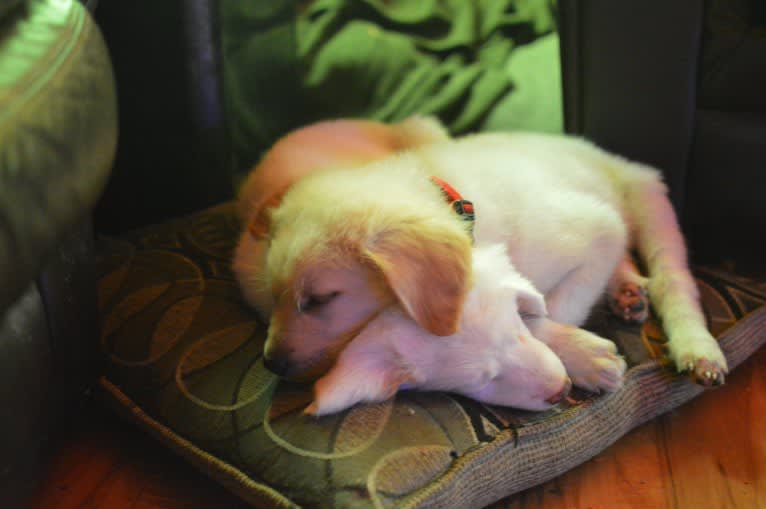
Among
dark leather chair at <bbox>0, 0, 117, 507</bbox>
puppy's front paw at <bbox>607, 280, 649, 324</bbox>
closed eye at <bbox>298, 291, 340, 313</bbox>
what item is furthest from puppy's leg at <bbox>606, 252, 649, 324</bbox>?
dark leather chair at <bbox>0, 0, 117, 507</bbox>

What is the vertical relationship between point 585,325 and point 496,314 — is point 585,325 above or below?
below

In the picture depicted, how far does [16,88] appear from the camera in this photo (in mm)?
1034

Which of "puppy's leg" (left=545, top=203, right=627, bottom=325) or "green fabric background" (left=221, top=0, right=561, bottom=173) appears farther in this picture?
"green fabric background" (left=221, top=0, right=561, bottom=173)

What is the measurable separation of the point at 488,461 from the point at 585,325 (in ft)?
1.63

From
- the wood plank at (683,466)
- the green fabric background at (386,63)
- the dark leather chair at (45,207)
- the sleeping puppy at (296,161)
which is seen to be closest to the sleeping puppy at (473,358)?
the wood plank at (683,466)

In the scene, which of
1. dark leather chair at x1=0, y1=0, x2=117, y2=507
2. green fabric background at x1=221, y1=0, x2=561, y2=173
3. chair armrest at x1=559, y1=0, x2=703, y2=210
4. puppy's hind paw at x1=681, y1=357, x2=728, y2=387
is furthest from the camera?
green fabric background at x1=221, y1=0, x2=561, y2=173

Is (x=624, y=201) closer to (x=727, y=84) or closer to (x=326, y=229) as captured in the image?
(x=727, y=84)

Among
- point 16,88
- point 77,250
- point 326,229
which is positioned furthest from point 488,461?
point 16,88

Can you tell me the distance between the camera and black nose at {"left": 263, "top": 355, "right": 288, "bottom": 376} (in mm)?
1345

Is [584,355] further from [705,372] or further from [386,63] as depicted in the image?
[386,63]

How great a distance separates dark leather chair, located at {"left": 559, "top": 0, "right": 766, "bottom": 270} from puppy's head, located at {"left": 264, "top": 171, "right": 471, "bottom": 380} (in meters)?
0.74

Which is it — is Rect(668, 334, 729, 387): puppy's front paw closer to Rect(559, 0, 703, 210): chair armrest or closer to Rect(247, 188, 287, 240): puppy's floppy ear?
Rect(559, 0, 703, 210): chair armrest

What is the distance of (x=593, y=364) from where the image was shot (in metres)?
1.50

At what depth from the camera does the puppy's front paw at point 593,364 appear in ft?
4.91
